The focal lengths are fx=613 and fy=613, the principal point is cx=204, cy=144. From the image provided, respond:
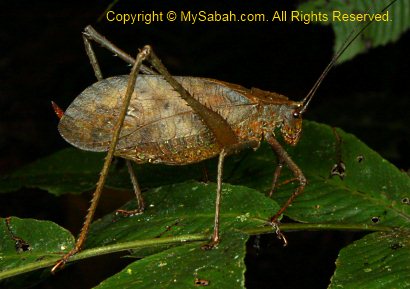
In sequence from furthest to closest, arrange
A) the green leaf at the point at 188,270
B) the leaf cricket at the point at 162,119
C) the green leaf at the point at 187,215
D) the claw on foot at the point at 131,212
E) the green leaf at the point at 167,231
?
the leaf cricket at the point at 162,119, the claw on foot at the point at 131,212, the green leaf at the point at 187,215, the green leaf at the point at 167,231, the green leaf at the point at 188,270

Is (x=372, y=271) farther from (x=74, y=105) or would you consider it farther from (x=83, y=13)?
(x=83, y=13)

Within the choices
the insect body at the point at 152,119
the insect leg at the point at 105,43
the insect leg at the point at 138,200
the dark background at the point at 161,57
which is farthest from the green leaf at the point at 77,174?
the dark background at the point at 161,57

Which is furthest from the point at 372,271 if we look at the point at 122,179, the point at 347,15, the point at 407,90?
the point at 407,90

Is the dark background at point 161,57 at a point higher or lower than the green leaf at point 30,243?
higher

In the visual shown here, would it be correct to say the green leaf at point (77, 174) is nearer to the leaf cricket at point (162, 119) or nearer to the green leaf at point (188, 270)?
the leaf cricket at point (162, 119)

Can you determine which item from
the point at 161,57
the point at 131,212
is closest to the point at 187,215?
the point at 131,212

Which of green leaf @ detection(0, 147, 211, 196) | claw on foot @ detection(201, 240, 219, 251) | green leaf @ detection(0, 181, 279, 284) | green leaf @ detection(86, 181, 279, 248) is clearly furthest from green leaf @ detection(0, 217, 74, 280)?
green leaf @ detection(0, 147, 211, 196)
